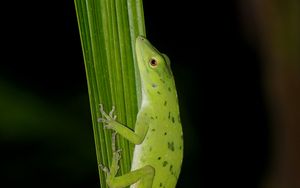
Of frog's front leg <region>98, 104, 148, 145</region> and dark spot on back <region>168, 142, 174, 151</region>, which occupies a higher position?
frog's front leg <region>98, 104, 148, 145</region>

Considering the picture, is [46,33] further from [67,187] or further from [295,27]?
[295,27]

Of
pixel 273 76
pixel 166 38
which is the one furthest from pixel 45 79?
pixel 273 76

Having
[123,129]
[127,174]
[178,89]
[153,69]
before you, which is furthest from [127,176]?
[178,89]

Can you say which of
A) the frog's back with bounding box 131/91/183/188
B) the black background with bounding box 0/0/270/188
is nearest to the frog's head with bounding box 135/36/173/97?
the frog's back with bounding box 131/91/183/188

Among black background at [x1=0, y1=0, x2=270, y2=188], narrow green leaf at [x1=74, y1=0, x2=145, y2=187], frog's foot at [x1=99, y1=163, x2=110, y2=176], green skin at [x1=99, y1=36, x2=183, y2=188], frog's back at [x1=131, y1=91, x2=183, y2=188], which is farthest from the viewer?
black background at [x1=0, y1=0, x2=270, y2=188]

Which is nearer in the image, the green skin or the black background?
the green skin

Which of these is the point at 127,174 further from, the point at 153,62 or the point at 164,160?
the point at 153,62

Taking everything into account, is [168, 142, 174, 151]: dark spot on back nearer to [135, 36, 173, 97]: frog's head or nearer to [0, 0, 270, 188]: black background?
[135, 36, 173, 97]: frog's head
